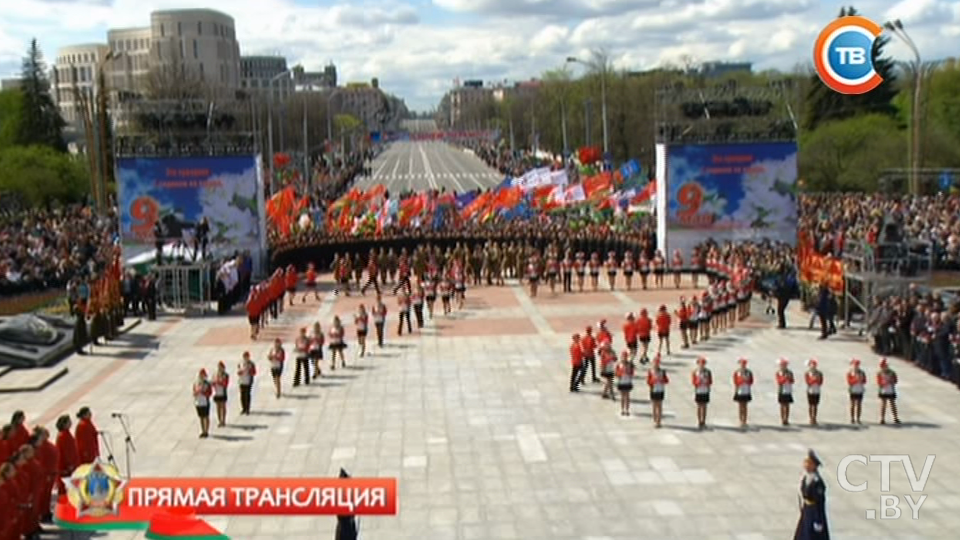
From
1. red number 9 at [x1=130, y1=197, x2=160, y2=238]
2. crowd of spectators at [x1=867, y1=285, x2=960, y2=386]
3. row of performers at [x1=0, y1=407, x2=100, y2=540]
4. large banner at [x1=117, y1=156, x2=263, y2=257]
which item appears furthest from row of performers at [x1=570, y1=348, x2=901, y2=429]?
red number 9 at [x1=130, y1=197, x2=160, y2=238]

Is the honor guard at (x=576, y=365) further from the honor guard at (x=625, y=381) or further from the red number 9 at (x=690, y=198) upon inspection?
the red number 9 at (x=690, y=198)

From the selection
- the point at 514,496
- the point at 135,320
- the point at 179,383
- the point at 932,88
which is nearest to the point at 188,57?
the point at 932,88

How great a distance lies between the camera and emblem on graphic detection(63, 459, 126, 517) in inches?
439

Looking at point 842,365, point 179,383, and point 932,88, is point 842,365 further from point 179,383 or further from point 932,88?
point 932,88

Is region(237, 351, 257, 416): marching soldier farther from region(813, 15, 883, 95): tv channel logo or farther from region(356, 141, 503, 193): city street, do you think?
region(356, 141, 503, 193): city street

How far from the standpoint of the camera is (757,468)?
1639 centimetres

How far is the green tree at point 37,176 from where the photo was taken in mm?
60625

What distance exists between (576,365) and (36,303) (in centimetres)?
2002

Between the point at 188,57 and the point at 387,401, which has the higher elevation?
the point at 188,57

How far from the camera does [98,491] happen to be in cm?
1122

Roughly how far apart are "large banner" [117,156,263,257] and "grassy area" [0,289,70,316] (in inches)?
149

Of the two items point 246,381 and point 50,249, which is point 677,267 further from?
point 50,249

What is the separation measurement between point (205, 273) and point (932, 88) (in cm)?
6133

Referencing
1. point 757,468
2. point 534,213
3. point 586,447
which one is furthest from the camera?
point 534,213
